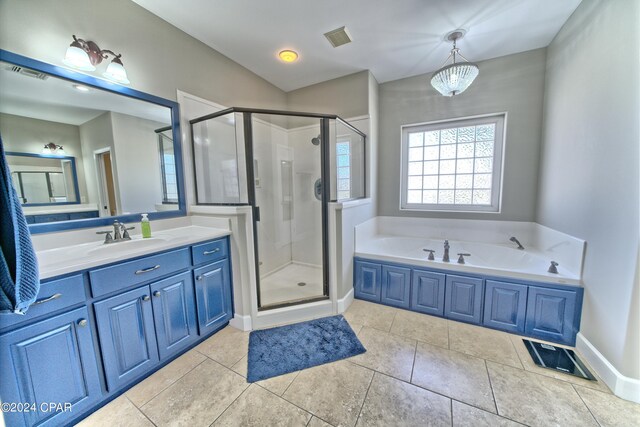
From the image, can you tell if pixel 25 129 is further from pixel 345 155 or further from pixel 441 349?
pixel 441 349

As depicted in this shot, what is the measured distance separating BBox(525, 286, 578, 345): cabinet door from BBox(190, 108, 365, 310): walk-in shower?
68.7 inches

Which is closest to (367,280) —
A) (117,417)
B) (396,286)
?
(396,286)

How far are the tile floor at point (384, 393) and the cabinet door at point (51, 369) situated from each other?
20 centimetres

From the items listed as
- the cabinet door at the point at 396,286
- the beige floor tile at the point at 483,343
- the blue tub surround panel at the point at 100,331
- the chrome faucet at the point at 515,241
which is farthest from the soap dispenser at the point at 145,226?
the chrome faucet at the point at 515,241

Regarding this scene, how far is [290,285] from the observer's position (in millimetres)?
2562

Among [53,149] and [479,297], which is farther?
[479,297]

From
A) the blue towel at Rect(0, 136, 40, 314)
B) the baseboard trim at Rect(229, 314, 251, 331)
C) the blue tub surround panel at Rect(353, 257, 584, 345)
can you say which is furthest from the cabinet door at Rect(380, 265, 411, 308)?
the blue towel at Rect(0, 136, 40, 314)

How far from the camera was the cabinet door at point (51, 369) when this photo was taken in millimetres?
997

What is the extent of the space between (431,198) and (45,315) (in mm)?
3511

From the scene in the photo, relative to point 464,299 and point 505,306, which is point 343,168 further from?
point 505,306

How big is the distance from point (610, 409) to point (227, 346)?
8.08 feet

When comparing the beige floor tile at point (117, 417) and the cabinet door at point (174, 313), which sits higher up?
the cabinet door at point (174, 313)

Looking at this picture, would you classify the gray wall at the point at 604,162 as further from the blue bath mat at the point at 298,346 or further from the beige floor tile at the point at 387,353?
the blue bath mat at the point at 298,346

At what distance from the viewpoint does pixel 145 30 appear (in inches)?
72.2
